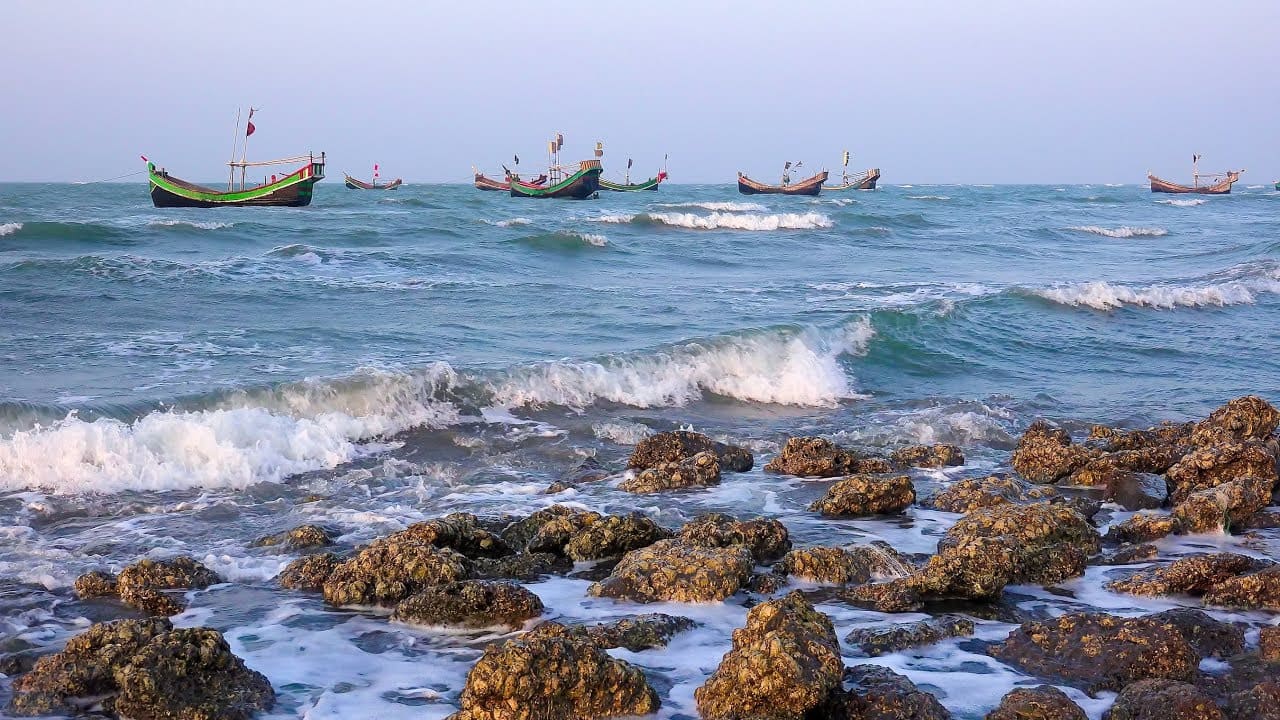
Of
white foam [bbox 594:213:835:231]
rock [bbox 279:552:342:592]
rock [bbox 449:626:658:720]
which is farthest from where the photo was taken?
white foam [bbox 594:213:835:231]

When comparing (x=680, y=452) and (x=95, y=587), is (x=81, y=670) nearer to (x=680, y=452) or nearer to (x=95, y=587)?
(x=95, y=587)

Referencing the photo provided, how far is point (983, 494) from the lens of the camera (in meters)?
7.59

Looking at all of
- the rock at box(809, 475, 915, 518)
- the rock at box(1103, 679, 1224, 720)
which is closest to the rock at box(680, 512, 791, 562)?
the rock at box(809, 475, 915, 518)

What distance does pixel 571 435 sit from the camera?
34.1 feet

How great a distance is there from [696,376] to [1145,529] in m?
6.56

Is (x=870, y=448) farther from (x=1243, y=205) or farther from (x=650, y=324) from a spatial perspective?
(x=1243, y=205)

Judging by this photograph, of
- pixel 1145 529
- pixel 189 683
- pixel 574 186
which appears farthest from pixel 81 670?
pixel 574 186

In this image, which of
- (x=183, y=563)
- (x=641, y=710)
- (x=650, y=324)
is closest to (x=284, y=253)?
(x=650, y=324)

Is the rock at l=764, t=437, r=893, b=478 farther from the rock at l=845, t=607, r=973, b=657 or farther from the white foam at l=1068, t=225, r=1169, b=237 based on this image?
the white foam at l=1068, t=225, r=1169, b=237

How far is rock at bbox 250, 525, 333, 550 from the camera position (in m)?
6.61

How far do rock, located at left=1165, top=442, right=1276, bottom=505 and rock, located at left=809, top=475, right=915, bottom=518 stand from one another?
200cm

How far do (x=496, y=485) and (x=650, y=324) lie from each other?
7.95 meters

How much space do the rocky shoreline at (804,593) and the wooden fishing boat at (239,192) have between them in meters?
37.0

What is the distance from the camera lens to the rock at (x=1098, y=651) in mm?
4469
